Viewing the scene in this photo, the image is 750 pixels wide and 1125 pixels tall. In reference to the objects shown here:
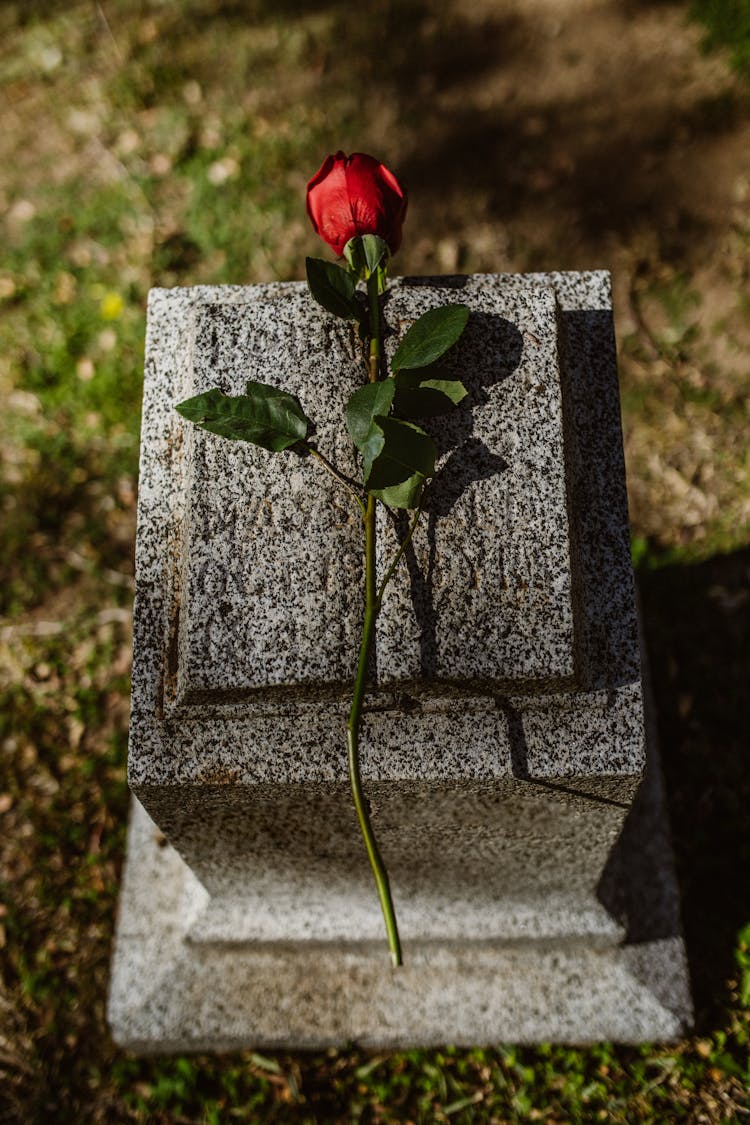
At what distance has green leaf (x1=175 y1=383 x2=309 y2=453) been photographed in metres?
1.34

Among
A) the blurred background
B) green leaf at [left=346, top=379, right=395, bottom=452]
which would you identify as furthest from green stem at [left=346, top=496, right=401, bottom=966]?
the blurred background

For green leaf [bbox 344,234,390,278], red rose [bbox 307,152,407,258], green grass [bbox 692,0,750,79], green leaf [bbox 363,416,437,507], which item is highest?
green grass [bbox 692,0,750,79]

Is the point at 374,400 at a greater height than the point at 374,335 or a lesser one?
lesser

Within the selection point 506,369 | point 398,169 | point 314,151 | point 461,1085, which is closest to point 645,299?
point 398,169

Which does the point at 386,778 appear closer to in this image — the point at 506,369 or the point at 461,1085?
the point at 506,369

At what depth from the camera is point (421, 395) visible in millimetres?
1377

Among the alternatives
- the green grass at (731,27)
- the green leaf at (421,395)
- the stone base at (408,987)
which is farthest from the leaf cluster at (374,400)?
the green grass at (731,27)

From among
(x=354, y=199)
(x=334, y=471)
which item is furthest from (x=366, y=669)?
(x=354, y=199)

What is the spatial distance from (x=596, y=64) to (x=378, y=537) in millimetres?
3500

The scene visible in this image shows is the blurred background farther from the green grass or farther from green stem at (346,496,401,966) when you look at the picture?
green stem at (346,496,401,966)

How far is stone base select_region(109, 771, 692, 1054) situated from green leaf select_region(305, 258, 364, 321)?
4.71 ft

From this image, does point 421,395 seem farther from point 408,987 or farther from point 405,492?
point 408,987

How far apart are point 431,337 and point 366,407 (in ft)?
0.57

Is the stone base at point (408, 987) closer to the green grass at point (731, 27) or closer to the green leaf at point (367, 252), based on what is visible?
the green leaf at point (367, 252)
